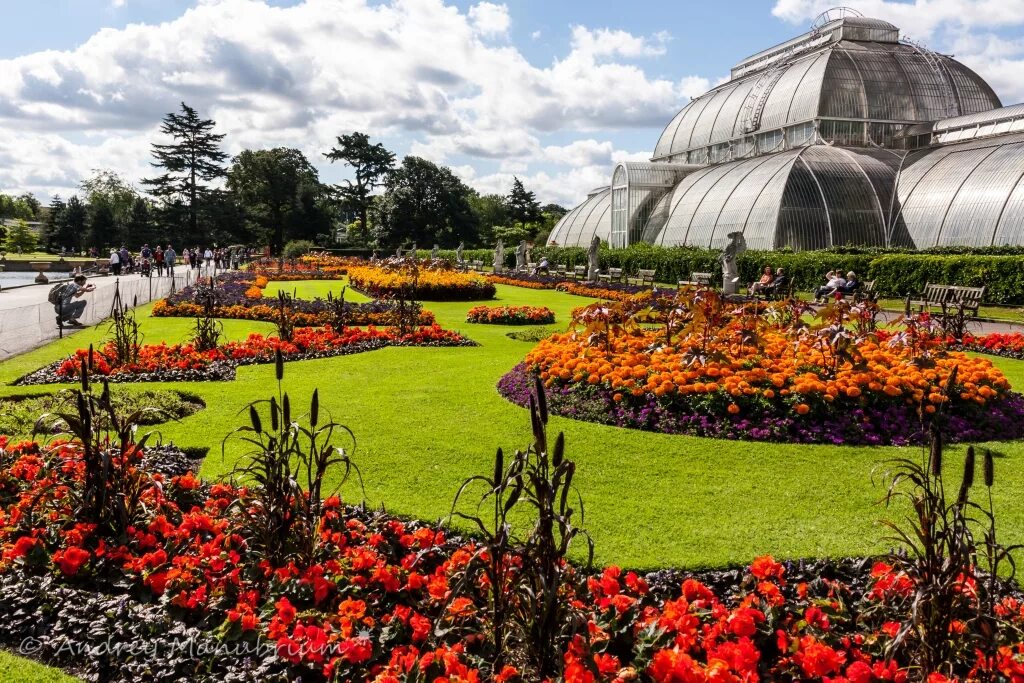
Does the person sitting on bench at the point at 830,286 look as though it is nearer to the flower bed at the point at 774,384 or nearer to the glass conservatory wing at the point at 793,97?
the flower bed at the point at 774,384

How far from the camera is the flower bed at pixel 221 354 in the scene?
9.18 m

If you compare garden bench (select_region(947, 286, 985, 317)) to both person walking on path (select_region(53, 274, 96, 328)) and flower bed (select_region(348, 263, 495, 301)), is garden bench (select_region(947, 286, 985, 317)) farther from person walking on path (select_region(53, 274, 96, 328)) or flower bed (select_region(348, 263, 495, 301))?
person walking on path (select_region(53, 274, 96, 328))

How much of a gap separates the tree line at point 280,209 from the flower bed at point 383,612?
5116 centimetres

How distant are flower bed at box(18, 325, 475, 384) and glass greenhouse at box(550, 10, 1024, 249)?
21.3 metres

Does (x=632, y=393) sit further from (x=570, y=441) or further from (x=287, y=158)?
(x=287, y=158)

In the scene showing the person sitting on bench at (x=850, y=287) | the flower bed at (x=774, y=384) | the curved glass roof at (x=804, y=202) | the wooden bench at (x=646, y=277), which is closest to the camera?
the flower bed at (x=774, y=384)

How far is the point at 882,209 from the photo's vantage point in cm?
3094

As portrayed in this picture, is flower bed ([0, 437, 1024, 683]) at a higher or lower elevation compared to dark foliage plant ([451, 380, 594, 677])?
lower

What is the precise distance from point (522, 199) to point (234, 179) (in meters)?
26.8

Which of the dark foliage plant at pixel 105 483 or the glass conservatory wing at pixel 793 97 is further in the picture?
the glass conservatory wing at pixel 793 97

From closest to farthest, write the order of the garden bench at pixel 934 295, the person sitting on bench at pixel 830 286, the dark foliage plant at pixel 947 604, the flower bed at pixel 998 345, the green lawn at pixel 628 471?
1. the dark foliage plant at pixel 947 604
2. the green lawn at pixel 628 471
3. the flower bed at pixel 998 345
4. the garden bench at pixel 934 295
5. the person sitting on bench at pixel 830 286

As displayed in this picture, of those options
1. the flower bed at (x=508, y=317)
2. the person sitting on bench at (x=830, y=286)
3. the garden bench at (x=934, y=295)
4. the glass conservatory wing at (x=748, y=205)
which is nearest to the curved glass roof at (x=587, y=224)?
the glass conservatory wing at (x=748, y=205)

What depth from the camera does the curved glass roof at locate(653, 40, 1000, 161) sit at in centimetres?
3659

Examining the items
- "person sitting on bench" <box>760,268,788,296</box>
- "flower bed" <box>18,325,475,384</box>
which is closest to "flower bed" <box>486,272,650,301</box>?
"person sitting on bench" <box>760,268,788,296</box>
